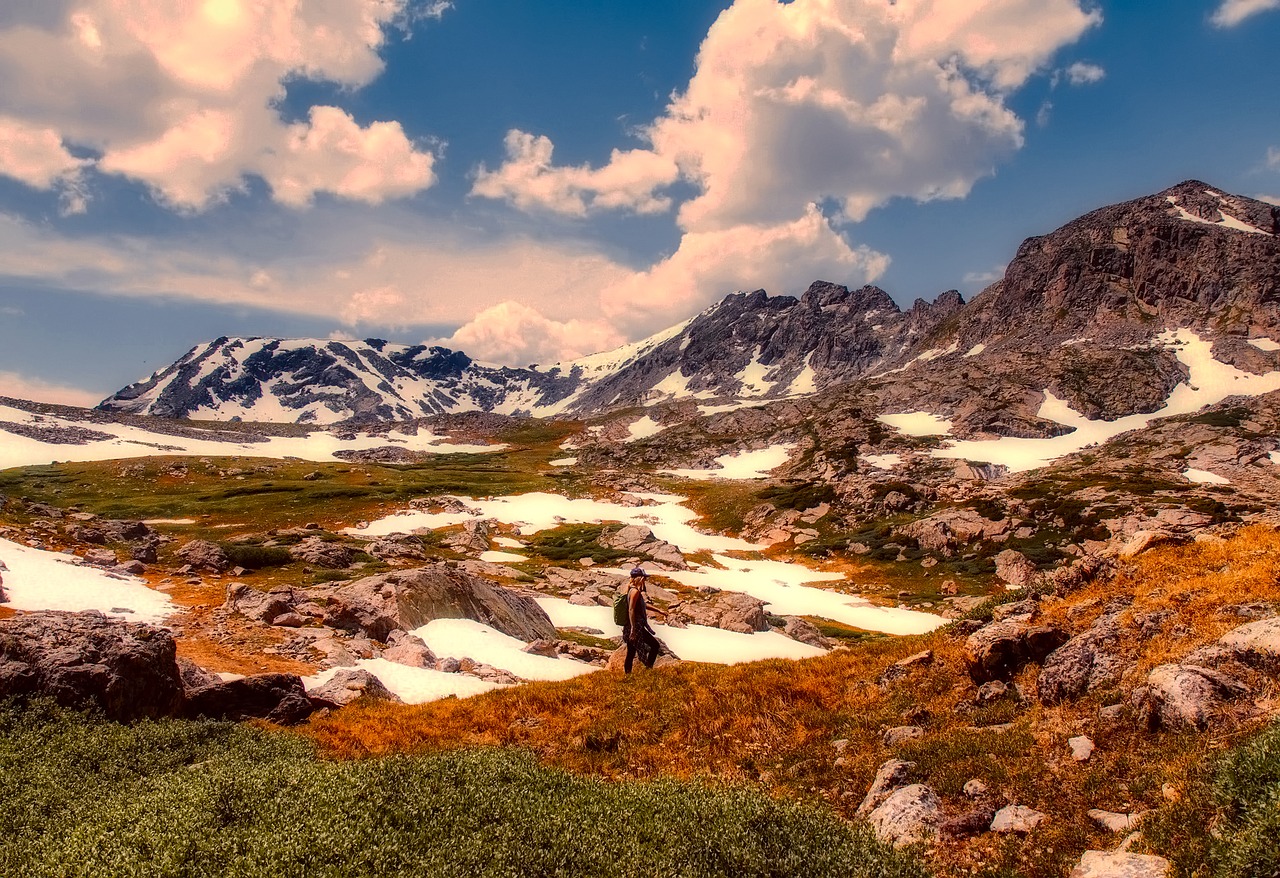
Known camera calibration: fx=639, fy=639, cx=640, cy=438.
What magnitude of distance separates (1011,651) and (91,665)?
20.4 metres

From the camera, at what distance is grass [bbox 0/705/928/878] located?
25.2 feet

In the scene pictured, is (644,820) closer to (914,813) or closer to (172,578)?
(914,813)

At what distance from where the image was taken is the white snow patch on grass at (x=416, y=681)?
21.9 metres

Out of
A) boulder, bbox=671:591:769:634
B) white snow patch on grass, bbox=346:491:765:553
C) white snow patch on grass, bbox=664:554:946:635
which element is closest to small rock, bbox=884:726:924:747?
boulder, bbox=671:591:769:634

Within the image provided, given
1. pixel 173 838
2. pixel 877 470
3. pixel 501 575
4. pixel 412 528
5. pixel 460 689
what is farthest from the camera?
pixel 877 470

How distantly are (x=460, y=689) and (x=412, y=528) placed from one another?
7998cm

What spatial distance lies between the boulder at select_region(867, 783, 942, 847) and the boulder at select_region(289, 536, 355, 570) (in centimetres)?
4979

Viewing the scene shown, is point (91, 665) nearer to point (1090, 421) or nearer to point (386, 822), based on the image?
point (386, 822)

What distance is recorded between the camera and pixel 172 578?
38719mm

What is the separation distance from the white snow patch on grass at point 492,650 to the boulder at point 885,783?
679 inches

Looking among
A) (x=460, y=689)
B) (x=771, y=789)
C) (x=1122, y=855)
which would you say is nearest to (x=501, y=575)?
(x=460, y=689)

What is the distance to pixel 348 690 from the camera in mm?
20000

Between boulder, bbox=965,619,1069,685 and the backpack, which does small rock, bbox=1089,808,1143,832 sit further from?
the backpack

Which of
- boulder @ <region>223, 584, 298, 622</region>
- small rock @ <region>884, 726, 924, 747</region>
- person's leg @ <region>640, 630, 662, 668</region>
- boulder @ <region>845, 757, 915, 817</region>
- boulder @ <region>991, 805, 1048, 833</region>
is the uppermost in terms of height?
boulder @ <region>991, 805, 1048, 833</region>
